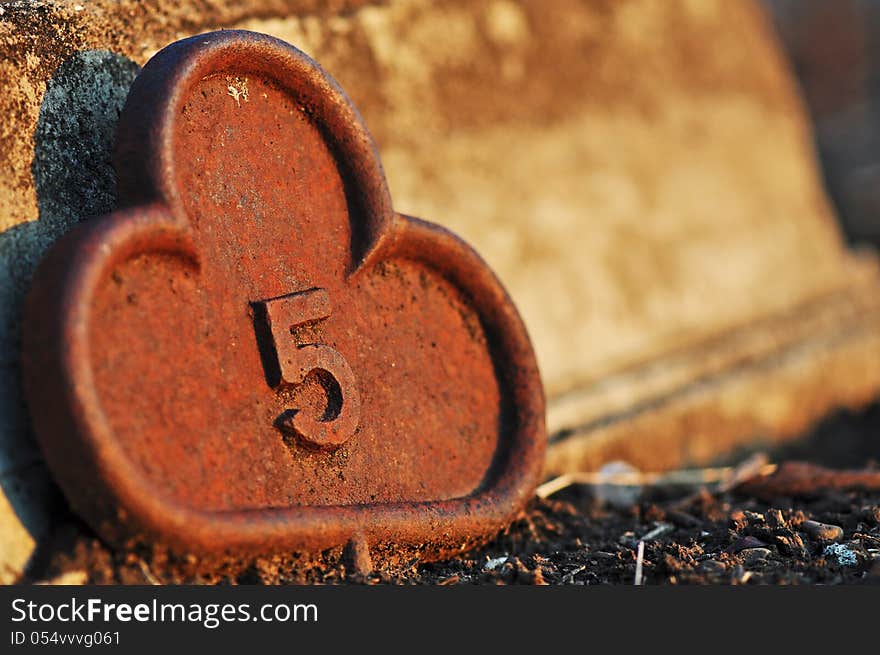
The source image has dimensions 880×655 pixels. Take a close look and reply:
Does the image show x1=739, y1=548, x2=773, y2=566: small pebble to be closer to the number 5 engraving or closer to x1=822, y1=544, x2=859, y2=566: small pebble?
x1=822, y1=544, x2=859, y2=566: small pebble

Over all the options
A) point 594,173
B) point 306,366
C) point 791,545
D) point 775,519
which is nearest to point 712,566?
point 791,545

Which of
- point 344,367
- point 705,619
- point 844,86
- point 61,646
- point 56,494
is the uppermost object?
point 844,86

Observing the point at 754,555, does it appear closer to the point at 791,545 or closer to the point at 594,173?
the point at 791,545

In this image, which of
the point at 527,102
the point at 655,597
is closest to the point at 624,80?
the point at 527,102

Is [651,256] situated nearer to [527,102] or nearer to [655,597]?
[527,102]

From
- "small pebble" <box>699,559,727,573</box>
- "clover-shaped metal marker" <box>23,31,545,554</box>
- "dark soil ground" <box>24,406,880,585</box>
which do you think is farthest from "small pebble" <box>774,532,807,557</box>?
Answer: "clover-shaped metal marker" <box>23,31,545,554</box>

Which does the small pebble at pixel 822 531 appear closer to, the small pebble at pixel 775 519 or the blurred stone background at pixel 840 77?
the small pebble at pixel 775 519
